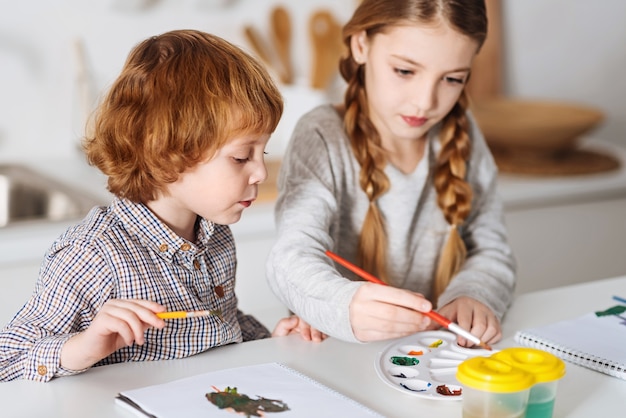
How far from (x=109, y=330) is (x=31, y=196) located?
127 centimetres

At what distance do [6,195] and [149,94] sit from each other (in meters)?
1.20

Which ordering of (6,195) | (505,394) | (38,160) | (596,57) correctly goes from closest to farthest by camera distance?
(505,394) → (6,195) → (38,160) → (596,57)

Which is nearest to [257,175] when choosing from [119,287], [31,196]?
[119,287]

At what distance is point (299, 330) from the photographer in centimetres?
131

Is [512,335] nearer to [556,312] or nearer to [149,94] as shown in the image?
[556,312]

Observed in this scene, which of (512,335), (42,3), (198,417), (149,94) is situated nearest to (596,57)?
(42,3)

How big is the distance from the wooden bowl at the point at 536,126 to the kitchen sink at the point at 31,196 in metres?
1.14

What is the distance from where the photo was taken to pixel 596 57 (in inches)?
126

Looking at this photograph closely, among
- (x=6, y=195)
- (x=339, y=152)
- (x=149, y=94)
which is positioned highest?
(x=149, y=94)

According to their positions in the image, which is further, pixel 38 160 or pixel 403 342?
pixel 38 160

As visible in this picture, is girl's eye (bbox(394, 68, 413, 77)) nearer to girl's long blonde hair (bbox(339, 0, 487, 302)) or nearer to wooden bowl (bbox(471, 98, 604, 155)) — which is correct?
girl's long blonde hair (bbox(339, 0, 487, 302))

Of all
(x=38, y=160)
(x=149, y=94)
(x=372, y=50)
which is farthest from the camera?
(x=38, y=160)

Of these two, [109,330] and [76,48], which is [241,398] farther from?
[76,48]

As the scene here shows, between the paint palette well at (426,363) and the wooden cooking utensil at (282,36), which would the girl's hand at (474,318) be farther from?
the wooden cooking utensil at (282,36)
